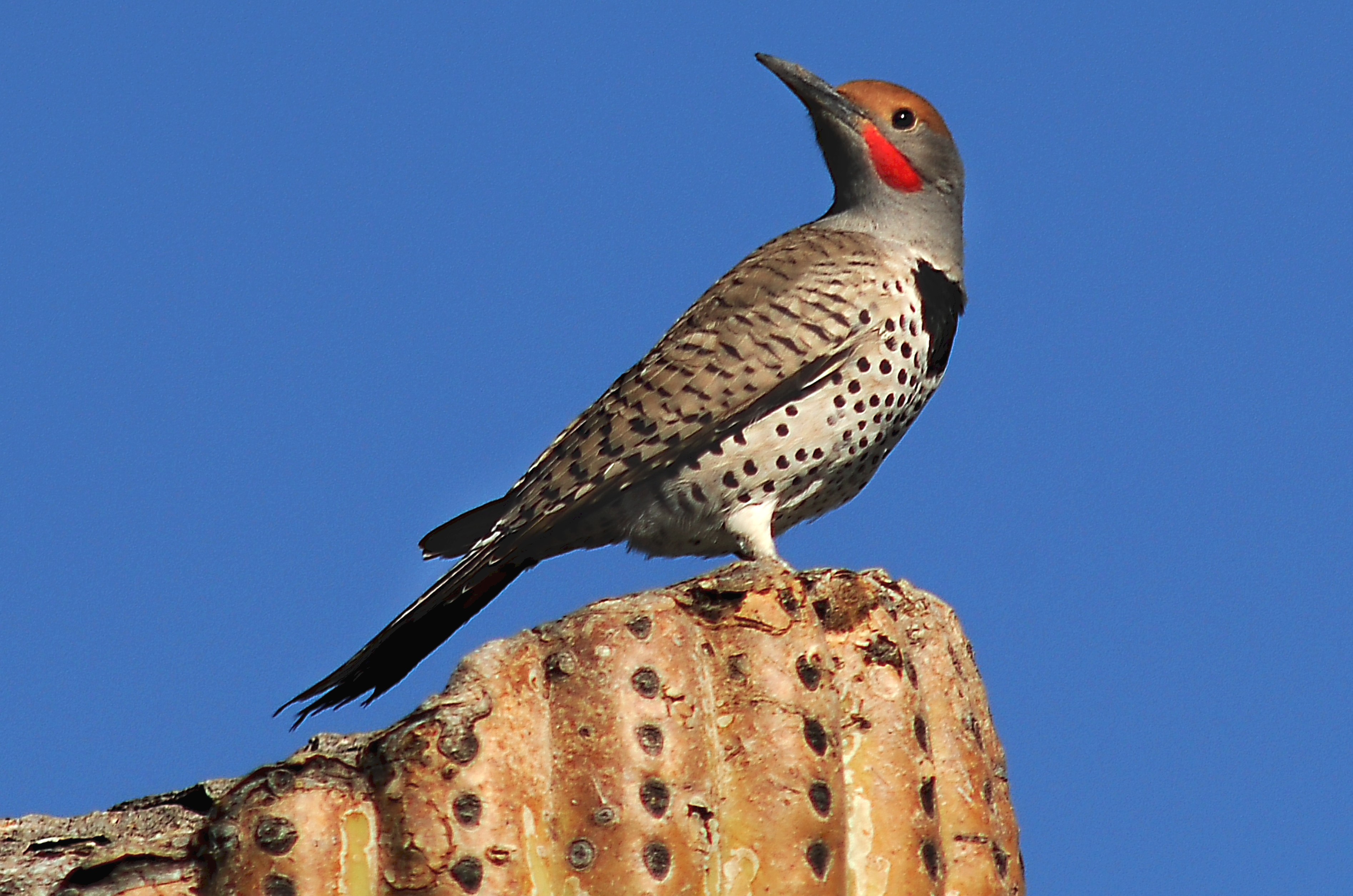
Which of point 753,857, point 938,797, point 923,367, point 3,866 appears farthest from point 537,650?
point 923,367

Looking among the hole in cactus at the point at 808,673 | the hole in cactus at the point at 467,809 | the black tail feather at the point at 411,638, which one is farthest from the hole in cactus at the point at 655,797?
the black tail feather at the point at 411,638

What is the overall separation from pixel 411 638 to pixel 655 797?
2558 mm

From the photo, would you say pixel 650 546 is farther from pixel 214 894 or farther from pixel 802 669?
pixel 214 894

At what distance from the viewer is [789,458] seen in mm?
6629

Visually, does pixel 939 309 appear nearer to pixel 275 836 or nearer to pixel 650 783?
pixel 650 783

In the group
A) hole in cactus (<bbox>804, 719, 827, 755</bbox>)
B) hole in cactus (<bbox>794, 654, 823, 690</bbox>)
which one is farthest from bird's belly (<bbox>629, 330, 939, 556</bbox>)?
hole in cactus (<bbox>804, 719, 827, 755</bbox>)

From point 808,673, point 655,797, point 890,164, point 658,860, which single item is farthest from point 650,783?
point 890,164

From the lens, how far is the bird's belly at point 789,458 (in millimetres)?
6641

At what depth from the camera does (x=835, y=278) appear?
23.2ft

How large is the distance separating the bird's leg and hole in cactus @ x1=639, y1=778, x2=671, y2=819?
2645 mm

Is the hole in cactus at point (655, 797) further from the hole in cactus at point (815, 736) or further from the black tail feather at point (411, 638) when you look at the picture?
the black tail feather at point (411, 638)

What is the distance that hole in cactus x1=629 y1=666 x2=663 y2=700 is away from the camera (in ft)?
13.6

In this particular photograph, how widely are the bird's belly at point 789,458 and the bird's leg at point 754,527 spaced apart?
0.02m

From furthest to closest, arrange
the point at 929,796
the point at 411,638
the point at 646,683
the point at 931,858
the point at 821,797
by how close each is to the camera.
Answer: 1. the point at 411,638
2. the point at 929,796
3. the point at 931,858
4. the point at 821,797
5. the point at 646,683
